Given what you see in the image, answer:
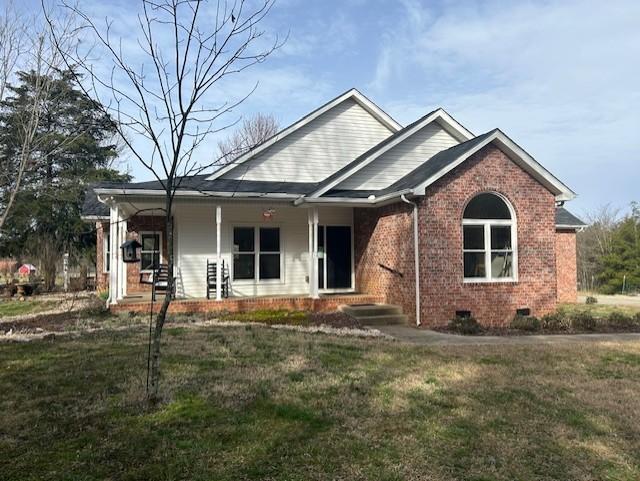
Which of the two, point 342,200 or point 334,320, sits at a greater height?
point 342,200

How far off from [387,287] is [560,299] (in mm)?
8977

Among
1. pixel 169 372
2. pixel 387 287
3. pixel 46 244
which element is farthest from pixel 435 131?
pixel 46 244

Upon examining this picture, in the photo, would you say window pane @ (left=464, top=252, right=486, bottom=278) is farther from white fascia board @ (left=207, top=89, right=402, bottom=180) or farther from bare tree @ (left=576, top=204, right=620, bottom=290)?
bare tree @ (left=576, top=204, right=620, bottom=290)

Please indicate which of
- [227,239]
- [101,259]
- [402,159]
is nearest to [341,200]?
[402,159]

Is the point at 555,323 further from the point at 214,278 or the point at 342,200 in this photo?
the point at 214,278

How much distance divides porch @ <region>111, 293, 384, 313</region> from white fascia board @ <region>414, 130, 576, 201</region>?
3659 millimetres

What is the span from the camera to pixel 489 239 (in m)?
12.5

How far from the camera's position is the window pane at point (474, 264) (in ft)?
40.6

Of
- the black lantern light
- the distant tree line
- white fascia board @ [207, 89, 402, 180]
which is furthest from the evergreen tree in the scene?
the distant tree line

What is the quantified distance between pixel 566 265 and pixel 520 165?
8.09 meters

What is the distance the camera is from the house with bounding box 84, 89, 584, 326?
12070 mm

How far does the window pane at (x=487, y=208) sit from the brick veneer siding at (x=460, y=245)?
0.20m

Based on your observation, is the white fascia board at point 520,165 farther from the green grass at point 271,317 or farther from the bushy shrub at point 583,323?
the green grass at point 271,317

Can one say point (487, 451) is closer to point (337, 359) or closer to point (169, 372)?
point (337, 359)
